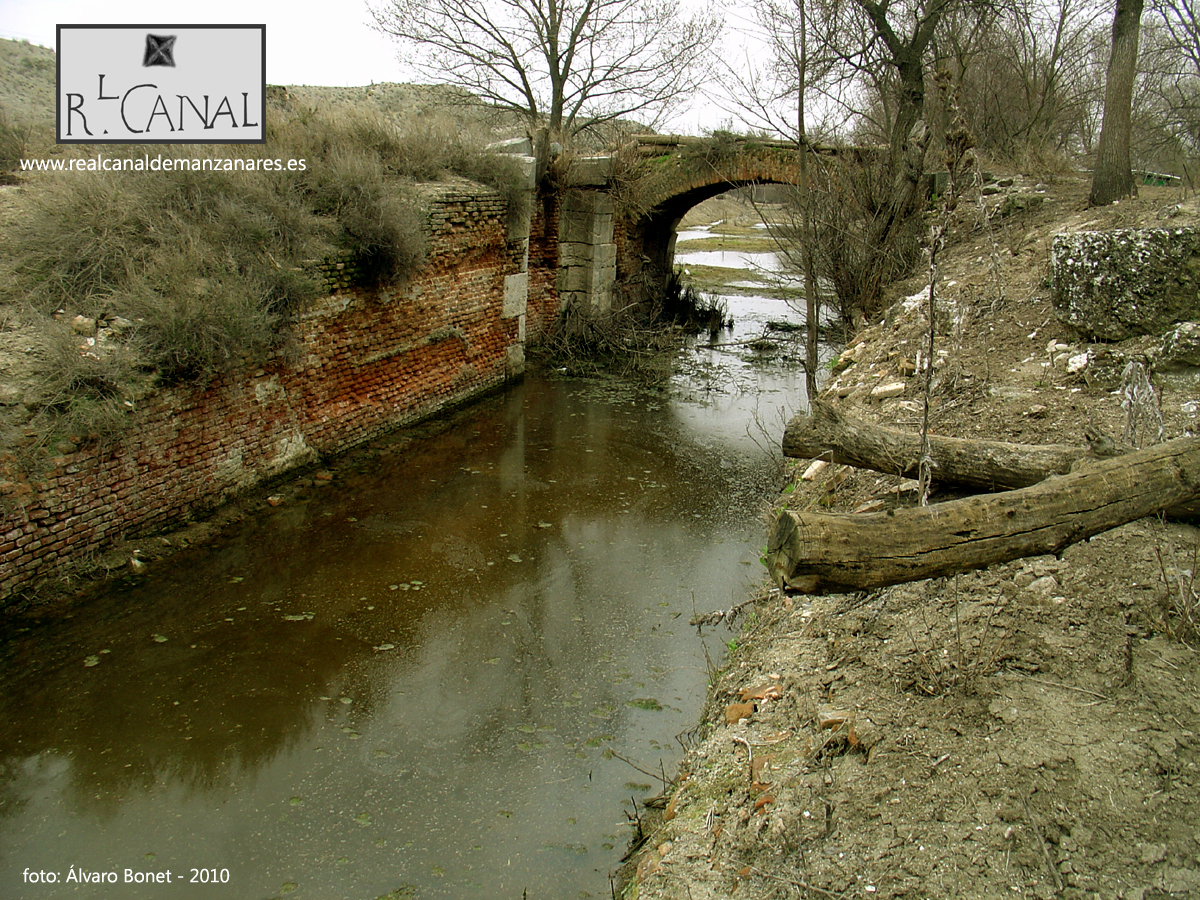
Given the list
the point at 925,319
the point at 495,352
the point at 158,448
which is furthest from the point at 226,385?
the point at 925,319

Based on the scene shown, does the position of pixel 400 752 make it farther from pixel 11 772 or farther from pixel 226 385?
pixel 226 385

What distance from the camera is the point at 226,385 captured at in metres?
6.92

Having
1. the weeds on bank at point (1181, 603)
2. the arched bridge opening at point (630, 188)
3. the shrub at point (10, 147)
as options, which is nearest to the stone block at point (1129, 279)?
the weeds on bank at point (1181, 603)

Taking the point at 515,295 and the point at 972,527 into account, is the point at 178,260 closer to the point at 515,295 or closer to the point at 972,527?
the point at 515,295

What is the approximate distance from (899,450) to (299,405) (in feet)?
19.9

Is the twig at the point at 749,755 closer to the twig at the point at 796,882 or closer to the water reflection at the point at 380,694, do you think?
the twig at the point at 796,882

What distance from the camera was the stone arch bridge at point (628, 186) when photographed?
43.8ft

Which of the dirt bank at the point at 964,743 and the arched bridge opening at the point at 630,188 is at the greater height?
the arched bridge opening at the point at 630,188

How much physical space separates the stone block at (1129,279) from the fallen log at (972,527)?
2505 mm

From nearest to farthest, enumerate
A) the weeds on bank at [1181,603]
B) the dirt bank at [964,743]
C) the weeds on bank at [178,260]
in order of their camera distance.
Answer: the dirt bank at [964,743] → the weeds on bank at [1181,603] → the weeds on bank at [178,260]

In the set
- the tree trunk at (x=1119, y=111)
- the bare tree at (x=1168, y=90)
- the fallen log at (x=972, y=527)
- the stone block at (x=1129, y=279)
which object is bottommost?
the fallen log at (x=972, y=527)

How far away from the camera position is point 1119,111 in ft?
27.5

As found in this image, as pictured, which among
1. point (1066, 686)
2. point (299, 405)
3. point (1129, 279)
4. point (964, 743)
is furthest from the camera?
point (299, 405)

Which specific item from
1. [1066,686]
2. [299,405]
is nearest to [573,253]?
[299,405]
